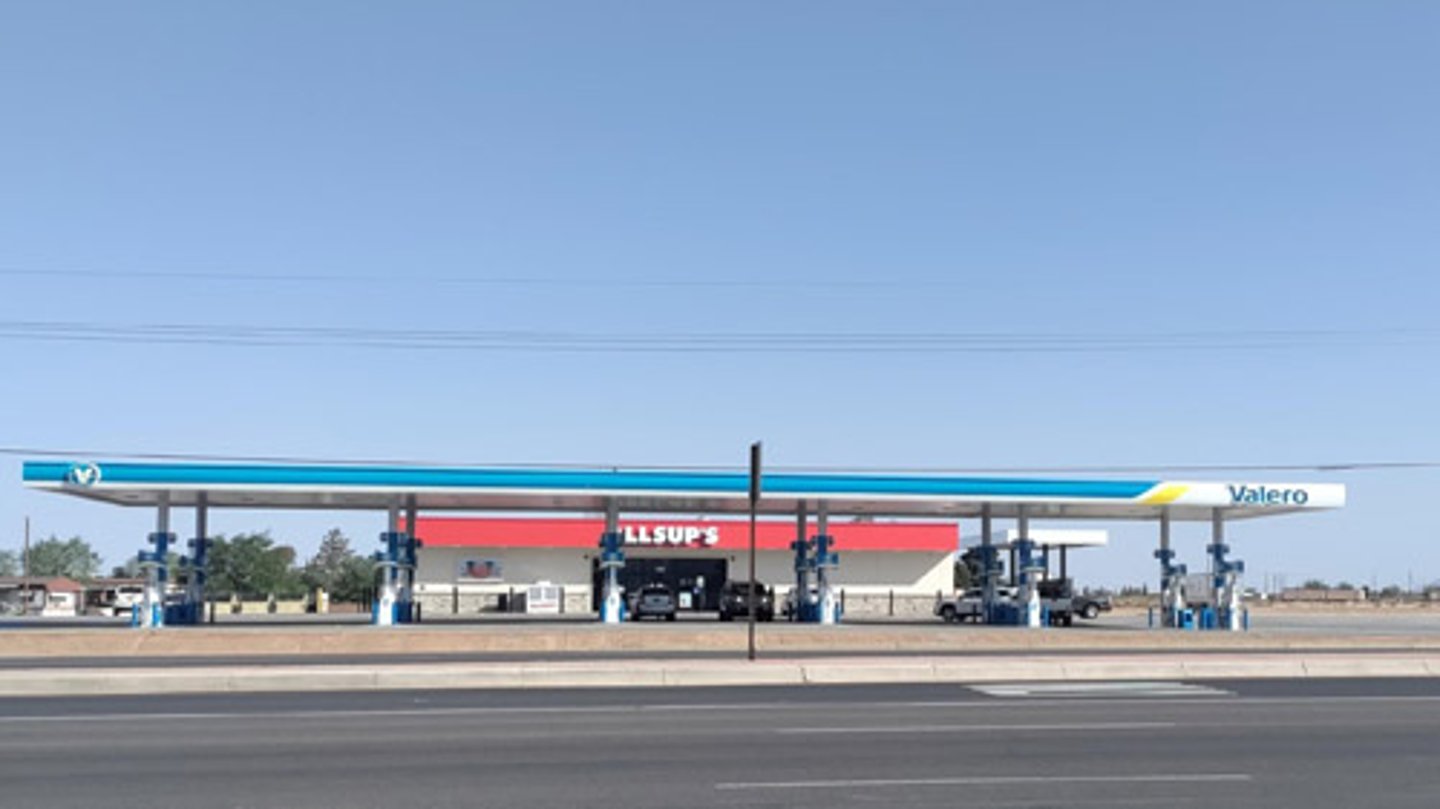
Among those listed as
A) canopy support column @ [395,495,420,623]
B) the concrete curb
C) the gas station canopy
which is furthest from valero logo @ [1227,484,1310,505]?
canopy support column @ [395,495,420,623]

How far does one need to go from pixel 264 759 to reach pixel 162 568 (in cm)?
3384

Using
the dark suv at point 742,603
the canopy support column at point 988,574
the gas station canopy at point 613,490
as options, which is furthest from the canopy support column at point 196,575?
the canopy support column at point 988,574

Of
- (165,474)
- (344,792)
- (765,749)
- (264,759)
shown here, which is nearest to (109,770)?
(264,759)

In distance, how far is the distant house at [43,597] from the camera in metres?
82.2

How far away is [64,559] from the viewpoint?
15212cm

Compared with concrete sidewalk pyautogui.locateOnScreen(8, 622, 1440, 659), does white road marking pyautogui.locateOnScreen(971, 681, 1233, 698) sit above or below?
above

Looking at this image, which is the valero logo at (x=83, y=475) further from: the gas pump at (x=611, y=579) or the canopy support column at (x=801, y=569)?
the canopy support column at (x=801, y=569)

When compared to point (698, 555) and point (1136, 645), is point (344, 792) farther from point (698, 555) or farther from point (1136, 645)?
point (698, 555)

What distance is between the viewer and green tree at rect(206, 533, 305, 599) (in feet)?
323

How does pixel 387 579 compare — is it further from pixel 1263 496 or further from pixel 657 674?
pixel 1263 496

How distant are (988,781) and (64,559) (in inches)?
6227

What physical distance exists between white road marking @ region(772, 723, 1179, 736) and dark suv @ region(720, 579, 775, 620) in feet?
120

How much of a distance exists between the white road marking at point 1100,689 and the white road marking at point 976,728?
12.3 ft

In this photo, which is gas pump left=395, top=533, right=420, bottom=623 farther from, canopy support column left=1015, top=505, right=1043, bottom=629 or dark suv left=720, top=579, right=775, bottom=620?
canopy support column left=1015, top=505, right=1043, bottom=629
